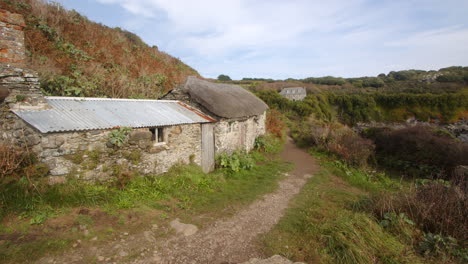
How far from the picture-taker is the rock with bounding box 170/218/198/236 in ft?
15.0

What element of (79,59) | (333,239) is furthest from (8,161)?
(79,59)

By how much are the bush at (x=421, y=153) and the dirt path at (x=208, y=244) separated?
25.5 ft

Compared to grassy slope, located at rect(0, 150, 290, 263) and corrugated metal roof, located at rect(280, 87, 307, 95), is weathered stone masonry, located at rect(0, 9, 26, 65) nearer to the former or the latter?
grassy slope, located at rect(0, 150, 290, 263)

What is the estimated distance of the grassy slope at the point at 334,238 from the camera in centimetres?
381

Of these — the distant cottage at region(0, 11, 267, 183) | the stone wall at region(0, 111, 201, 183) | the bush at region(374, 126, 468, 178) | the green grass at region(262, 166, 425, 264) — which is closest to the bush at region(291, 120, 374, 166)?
the bush at region(374, 126, 468, 178)

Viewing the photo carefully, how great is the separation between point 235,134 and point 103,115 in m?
5.61

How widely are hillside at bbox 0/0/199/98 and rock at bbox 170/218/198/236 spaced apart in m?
7.12

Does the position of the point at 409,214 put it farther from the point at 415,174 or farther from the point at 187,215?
the point at 415,174

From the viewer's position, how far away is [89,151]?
5.45m

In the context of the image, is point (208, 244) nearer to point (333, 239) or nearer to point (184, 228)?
point (184, 228)

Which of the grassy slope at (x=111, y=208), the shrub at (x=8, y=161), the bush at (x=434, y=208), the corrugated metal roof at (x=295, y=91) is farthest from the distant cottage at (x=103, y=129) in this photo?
the corrugated metal roof at (x=295, y=91)

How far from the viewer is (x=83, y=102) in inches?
253

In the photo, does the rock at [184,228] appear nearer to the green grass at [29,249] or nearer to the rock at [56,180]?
the green grass at [29,249]

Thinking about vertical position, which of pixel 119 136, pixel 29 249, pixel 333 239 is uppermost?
pixel 119 136
